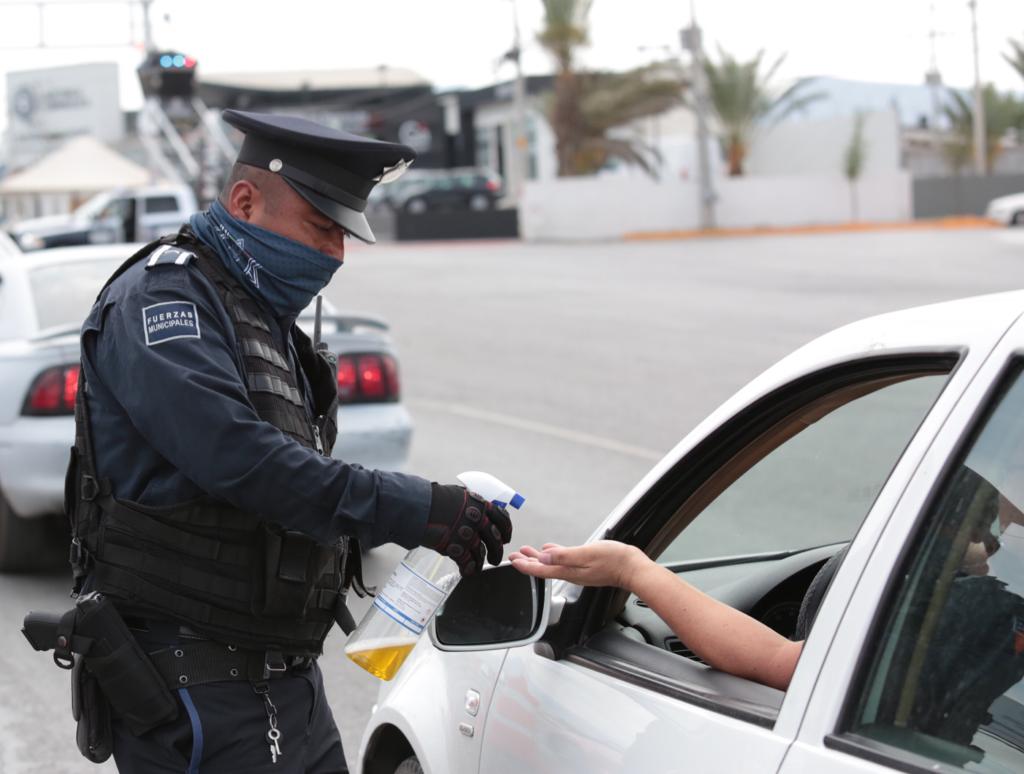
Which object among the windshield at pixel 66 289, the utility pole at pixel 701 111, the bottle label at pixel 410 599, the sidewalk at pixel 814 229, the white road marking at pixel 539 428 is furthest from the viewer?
the utility pole at pixel 701 111

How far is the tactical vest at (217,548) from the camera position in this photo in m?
2.52

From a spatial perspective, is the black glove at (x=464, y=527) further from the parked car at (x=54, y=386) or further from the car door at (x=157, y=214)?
the car door at (x=157, y=214)

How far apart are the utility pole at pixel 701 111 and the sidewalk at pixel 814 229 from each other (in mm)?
747

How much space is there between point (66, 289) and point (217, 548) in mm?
5724

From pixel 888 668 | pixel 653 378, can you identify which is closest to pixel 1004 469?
pixel 888 668

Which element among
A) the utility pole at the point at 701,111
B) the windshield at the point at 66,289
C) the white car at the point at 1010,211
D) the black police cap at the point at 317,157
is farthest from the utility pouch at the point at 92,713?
the utility pole at the point at 701,111

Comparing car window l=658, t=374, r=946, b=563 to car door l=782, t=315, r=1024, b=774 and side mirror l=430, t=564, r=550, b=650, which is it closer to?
side mirror l=430, t=564, r=550, b=650

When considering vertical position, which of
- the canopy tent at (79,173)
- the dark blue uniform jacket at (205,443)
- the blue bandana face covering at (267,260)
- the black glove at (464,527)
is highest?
the canopy tent at (79,173)

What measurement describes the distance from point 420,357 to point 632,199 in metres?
25.3

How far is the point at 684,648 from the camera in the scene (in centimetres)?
273

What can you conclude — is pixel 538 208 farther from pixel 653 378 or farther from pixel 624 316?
pixel 653 378

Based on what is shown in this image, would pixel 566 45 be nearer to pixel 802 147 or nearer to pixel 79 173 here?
pixel 802 147

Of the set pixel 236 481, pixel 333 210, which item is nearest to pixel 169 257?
pixel 333 210

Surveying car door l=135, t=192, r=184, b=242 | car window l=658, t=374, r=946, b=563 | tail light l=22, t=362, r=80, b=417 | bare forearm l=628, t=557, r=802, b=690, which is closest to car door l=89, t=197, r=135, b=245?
car door l=135, t=192, r=184, b=242
